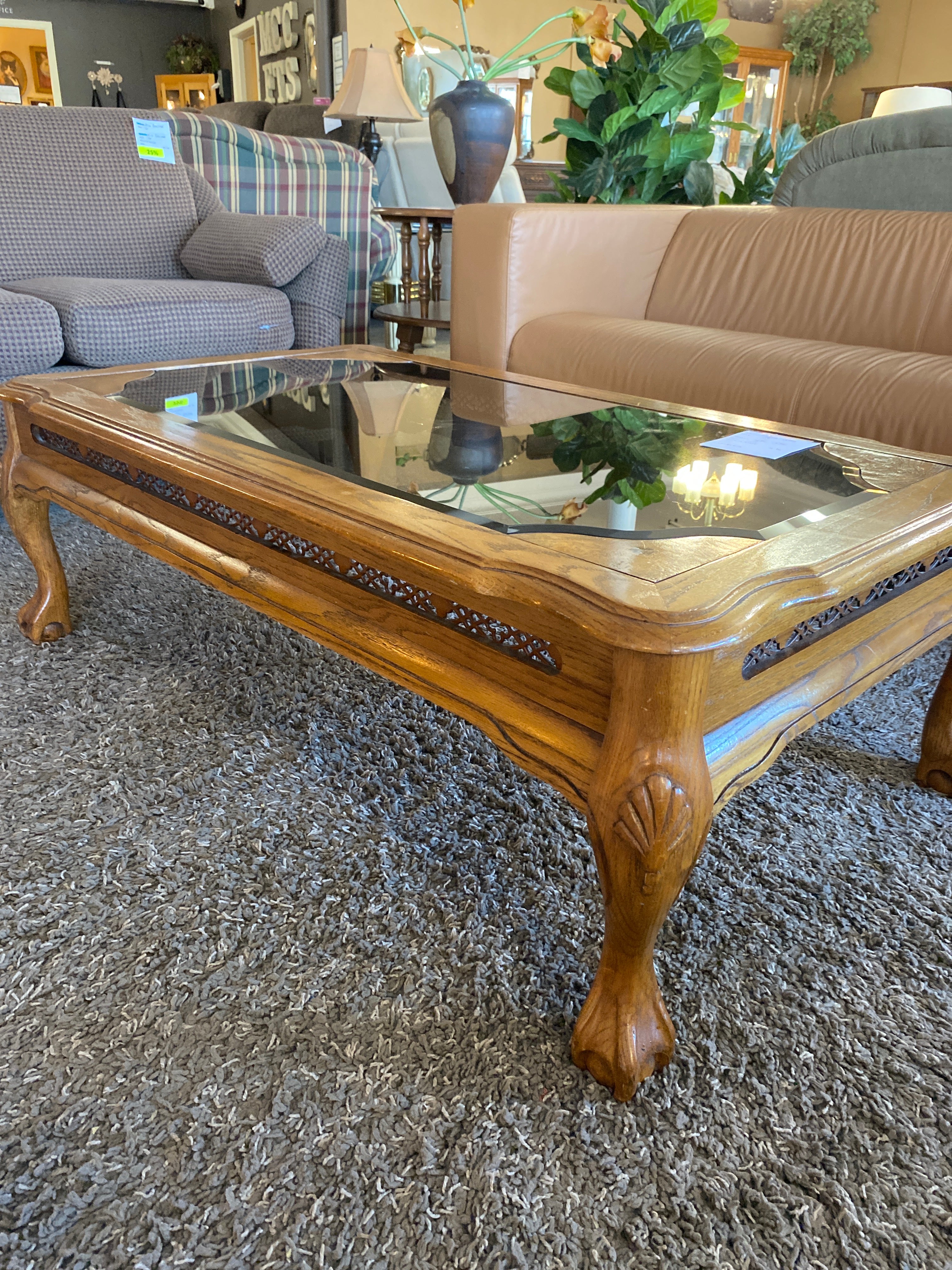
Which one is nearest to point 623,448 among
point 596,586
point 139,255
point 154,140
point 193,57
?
point 596,586

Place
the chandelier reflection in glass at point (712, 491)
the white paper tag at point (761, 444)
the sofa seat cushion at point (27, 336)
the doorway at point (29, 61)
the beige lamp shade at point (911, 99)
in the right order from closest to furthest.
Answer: the chandelier reflection in glass at point (712, 491), the white paper tag at point (761, 444), the sofa seat cushion at point (27, 336), the beige lamp shade at point (911, 99), the doorway at point (29, 61)

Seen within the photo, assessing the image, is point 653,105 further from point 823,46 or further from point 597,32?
point 823,46

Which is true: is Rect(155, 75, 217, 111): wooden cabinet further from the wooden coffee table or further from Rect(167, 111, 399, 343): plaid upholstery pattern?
the wooden coffee table

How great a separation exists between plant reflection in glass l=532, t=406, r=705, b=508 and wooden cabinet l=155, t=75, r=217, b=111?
922 centimetres

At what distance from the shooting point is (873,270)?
1.83 meters

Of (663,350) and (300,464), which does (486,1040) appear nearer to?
(300,464)

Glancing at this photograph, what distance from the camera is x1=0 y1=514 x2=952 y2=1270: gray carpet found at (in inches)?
22.8

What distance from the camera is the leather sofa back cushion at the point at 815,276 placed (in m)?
1.76

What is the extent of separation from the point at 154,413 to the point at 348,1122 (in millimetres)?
852

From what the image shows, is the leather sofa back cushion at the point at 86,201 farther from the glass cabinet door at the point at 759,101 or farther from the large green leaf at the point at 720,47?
the glass cabinet door at the point at 759,101

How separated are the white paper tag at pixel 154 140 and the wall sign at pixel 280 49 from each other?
17.9 feet

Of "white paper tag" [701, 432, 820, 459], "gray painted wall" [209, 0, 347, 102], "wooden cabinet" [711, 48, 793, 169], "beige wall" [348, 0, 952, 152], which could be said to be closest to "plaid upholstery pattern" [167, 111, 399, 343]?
"white paper tag" [701, 432, 820, 459]

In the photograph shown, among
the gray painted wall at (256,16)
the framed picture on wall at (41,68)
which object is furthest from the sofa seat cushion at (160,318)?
the framed picture on wall at (41,68)

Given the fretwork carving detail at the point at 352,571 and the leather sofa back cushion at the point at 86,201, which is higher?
the leather sofa back cushion at the point at 86,201
